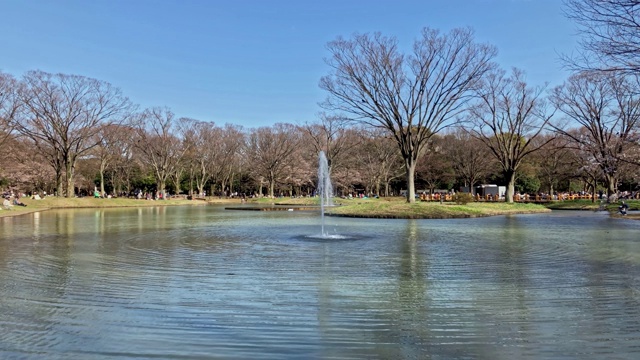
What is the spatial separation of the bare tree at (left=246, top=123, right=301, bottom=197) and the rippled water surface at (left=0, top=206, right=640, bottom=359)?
168 feet

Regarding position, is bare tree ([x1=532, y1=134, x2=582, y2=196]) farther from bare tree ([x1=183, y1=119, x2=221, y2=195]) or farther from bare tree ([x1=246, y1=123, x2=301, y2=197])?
bare tree ([x1=183, y1=119, x2=221, y2=195])

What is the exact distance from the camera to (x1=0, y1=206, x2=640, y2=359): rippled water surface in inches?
166

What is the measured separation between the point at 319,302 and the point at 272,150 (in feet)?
188

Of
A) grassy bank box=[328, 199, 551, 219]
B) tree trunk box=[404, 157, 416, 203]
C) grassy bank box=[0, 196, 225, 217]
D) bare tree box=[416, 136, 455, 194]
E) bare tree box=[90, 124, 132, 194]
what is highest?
bare tree box=[90, 124, 132, 194]

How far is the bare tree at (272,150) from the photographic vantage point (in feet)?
205

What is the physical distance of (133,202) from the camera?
45.9 meters

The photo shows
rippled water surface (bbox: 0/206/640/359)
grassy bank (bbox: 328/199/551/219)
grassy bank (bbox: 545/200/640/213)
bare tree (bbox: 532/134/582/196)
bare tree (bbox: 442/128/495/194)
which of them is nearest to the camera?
rippled water surface (bbox: 0/206/640/359)

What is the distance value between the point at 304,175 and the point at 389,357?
64.9m

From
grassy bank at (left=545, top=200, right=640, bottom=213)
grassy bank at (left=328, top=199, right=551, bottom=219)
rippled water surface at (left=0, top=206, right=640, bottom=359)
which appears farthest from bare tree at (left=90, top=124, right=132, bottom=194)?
grassy bank at (left=545, top=200, right=640, bottom=213)

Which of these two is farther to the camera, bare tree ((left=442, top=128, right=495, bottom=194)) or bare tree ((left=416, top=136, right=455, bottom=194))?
bare tree ((left=416, top=136, right=455, bottom=194))

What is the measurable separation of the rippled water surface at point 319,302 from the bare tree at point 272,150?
51.3m

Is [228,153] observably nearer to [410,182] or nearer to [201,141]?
[201,141]

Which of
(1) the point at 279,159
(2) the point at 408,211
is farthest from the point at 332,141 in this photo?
(2) the point at 408,211

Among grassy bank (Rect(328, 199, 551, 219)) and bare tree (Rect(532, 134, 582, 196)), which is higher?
bare tree (Rect(532, 134, 582, 196))
